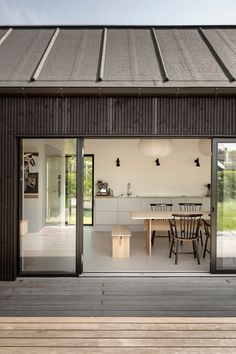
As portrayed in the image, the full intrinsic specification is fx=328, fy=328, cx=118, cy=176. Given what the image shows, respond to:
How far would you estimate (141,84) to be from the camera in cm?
475

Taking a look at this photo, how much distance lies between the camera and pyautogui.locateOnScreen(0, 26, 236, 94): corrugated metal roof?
4.71m

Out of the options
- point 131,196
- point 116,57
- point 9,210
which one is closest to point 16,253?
point 9,210

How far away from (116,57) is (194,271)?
395 centimetres

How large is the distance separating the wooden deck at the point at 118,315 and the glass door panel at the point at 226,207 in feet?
1.11

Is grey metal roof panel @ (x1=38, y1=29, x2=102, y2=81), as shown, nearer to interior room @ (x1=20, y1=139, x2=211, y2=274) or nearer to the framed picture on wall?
interior room @ (x1=20, y1=139, x2=211, y2=274)

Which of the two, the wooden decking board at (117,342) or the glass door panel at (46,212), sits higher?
the glass door panel at (46,212)

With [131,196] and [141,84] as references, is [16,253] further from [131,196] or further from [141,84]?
[131,196]

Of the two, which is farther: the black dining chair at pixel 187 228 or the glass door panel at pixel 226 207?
the black dining chair at pixel 187 228

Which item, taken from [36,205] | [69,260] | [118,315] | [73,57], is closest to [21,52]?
[73,57]

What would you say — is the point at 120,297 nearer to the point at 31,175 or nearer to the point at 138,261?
the point at 138,261

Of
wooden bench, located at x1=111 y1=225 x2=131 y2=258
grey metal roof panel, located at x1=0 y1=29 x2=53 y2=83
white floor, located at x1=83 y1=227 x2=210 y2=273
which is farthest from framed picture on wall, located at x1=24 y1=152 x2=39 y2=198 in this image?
wooden bench, located at x1=111 y1=225 x2=131 y2=258

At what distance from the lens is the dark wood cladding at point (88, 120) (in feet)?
16.1

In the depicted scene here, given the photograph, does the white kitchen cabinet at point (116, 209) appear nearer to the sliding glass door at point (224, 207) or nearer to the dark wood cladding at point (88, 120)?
the sliding glass door at point (224, 207)

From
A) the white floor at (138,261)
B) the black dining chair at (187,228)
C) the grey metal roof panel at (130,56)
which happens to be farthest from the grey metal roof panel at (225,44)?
the white floor at (138,261)
